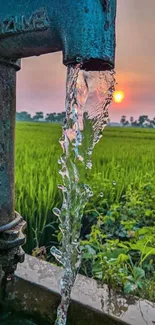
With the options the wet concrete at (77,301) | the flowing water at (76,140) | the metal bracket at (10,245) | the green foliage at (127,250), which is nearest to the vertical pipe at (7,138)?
the metal bracket at (10,245)

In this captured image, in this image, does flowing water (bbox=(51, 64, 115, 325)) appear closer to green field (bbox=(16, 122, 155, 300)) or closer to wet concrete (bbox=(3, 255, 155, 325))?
wet concrete (bbox=(3, 255, 155, 325))

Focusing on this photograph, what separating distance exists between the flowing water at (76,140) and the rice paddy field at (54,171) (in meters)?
0.63

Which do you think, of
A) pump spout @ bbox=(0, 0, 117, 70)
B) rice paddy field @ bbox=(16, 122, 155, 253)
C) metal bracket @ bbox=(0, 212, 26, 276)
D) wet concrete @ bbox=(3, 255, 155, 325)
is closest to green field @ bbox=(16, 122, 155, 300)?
rice paddy field @ bbox=(16, 122, 155, 253)

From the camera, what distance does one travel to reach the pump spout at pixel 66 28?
1.97 ft

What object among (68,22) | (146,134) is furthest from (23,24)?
(146,134)

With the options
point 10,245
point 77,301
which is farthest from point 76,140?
point 77,301

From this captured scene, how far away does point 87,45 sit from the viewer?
23.6 inches

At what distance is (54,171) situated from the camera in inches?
84.4

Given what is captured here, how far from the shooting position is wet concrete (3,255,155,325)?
884 mm

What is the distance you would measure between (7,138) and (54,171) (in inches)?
51.8

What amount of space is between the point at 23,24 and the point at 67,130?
199mm

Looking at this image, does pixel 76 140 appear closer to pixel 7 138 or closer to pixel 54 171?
pixel 7 138

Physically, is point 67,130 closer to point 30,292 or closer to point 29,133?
point 30,292

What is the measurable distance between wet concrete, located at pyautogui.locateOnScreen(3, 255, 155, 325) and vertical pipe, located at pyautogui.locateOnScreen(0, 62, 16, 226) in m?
0.23
